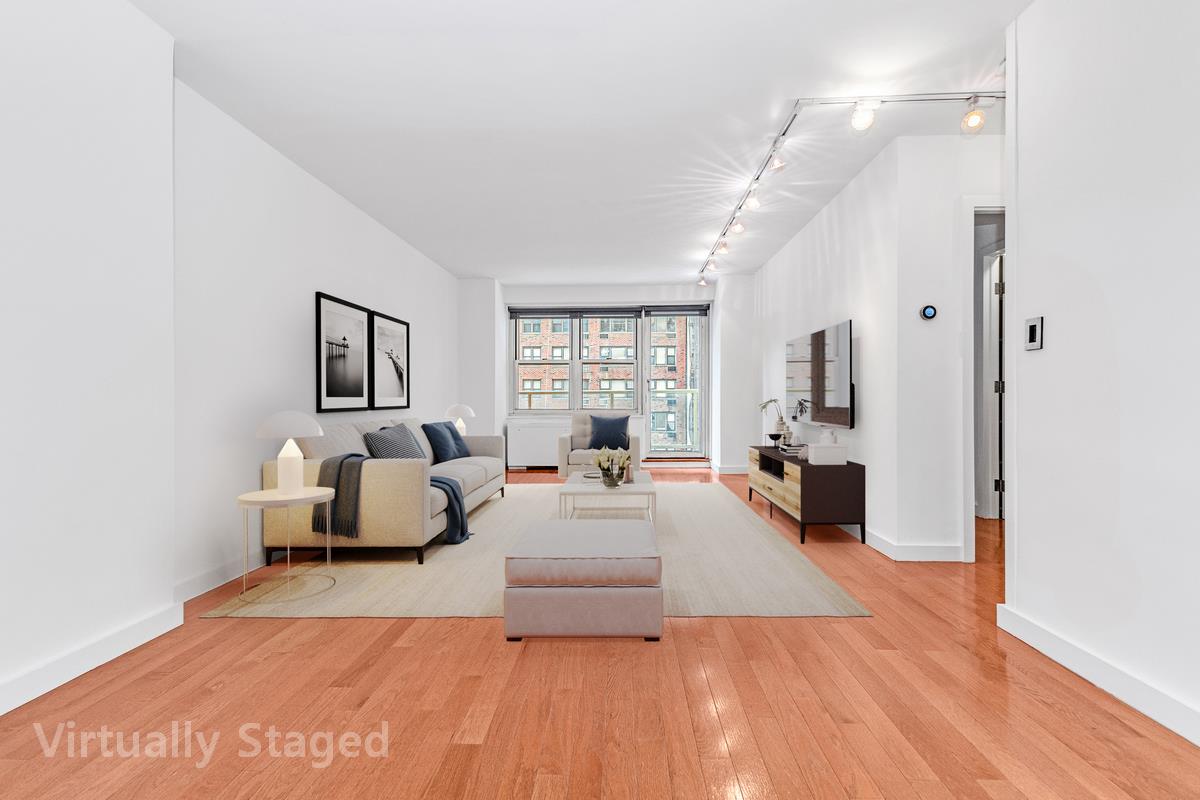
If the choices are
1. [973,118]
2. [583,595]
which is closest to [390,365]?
[583,595]

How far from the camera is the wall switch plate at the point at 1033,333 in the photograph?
2.55 metres

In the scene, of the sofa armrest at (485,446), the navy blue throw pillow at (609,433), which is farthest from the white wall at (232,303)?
the navy blue throw pillow at (609,433)

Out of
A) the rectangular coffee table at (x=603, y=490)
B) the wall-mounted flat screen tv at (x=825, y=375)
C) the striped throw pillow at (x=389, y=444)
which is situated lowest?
the rectangular coffee table at (x=603, y=490)

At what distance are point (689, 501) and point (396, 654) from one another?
157 inches

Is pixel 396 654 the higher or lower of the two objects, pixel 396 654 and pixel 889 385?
the lower

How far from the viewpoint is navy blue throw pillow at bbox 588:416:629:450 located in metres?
6.92

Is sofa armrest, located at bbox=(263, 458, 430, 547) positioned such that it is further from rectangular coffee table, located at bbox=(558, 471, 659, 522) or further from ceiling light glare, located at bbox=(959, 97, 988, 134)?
ceiling light glare, located at bbox=(959, 97, 988, 134)

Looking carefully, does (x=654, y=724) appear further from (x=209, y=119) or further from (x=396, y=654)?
(x=209, y=119)

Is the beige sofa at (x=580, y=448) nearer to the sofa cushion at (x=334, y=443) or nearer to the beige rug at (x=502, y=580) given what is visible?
the beige rug at (x=502, y=580)

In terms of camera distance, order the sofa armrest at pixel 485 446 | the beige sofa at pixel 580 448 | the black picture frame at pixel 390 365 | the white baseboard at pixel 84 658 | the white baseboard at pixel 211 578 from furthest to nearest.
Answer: the beige sofa at pixel 580 448 < the sofa armrest at pixel 485 446 < the black picture frame at pixel 390 365 < the white baseboard at pixel 211 578 < the white baseboard at pixel 84 658

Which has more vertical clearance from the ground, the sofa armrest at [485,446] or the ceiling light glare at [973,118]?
the ceiling light glare at [973,118]

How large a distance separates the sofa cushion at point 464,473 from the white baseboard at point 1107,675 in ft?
11.6

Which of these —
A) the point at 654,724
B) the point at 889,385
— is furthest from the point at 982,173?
the point at 654,724

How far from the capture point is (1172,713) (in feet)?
6.17
